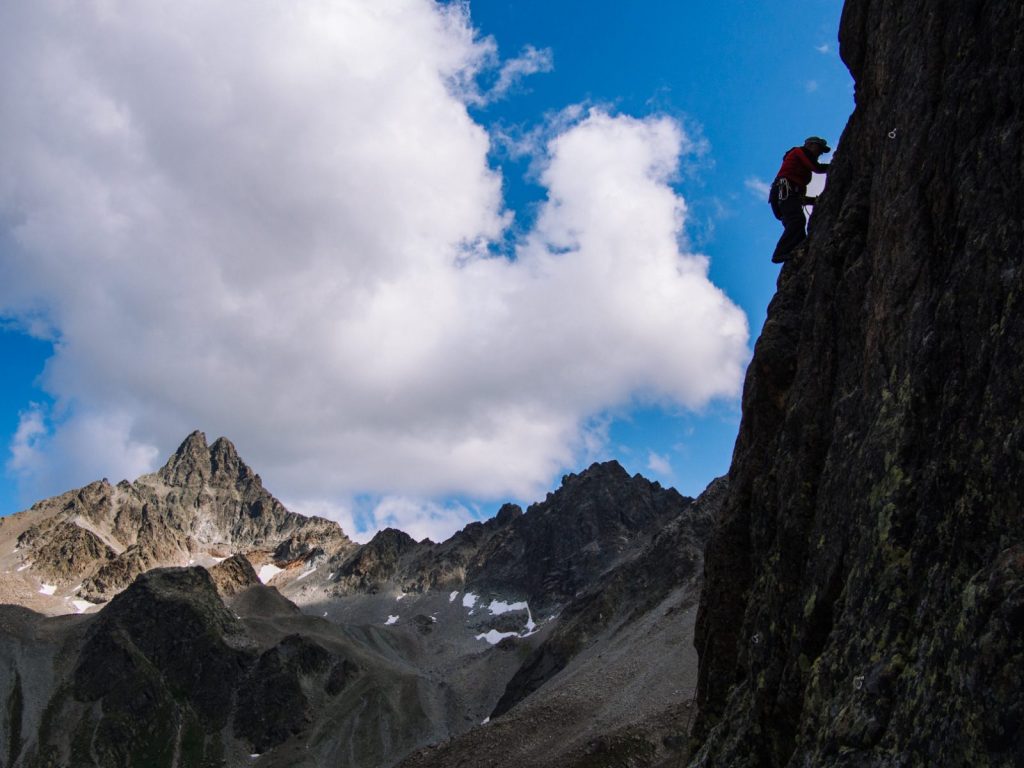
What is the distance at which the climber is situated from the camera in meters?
21.7

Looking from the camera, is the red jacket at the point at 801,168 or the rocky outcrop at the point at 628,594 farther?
the rocky outcrop at the point at 628,594

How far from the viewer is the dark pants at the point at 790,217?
71.5 feet

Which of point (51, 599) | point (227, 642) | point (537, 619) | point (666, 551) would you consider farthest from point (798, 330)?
point (51, 599)

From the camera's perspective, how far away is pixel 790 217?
867 inches

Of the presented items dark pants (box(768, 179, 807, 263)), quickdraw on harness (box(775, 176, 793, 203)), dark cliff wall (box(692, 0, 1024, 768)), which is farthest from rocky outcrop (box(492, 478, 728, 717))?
dark cliff wall (box(692, 0, 1024, 768))

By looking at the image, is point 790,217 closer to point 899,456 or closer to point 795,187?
point 795,187

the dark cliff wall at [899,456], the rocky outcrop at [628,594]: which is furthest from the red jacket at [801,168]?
the rocky outcrop at [628,594]

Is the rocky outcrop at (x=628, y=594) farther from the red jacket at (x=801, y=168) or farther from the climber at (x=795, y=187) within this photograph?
the red jacket at (x=801, y=168)

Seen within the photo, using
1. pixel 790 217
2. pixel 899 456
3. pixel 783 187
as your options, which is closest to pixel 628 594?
pixel 790 217

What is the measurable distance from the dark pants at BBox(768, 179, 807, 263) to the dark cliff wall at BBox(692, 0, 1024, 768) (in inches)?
92.4

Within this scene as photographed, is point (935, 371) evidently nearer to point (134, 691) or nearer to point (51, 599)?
point (134, 691)

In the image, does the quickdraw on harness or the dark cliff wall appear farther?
the quickdraw on harness

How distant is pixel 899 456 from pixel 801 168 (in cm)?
1283

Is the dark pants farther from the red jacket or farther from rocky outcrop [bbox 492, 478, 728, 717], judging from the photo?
rocky outcrop [bbox 492, 478, 728, 717]
